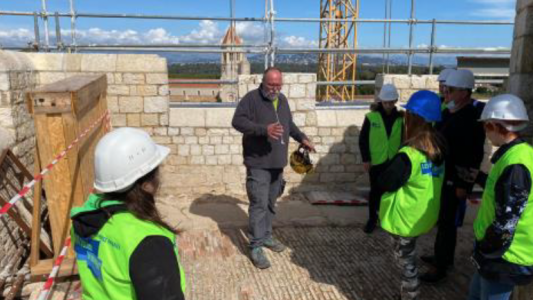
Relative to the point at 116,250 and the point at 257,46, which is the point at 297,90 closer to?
the point at 257,46

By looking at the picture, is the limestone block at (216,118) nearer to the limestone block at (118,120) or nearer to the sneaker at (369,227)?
the limestone block at (118,120)

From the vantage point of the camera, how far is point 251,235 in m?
4.14

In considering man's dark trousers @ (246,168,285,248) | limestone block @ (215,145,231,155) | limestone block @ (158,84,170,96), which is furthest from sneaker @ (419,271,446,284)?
limestone block @ (158,84,170,96)

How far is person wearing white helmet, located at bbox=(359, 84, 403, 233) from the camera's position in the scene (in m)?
4.53

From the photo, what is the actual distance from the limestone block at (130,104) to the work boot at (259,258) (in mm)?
3070

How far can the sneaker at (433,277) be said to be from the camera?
3.74 meters

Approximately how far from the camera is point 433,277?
374 centimetres

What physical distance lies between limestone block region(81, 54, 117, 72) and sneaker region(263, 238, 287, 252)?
11.2 ft

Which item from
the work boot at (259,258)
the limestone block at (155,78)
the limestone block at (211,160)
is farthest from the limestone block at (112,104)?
the work boot at (259,258)

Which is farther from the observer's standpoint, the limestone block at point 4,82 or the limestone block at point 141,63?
the limestone block at point 141,63

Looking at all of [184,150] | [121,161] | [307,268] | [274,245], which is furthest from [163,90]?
[121,161]

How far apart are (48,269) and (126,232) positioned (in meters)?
2.60

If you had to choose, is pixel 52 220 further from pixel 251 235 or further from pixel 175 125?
pixel 175 125

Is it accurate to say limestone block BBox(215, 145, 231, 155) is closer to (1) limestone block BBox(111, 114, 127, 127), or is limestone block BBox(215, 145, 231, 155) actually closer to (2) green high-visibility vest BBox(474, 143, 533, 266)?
(1) limestone block BBox(111, 114, 127, 127)
